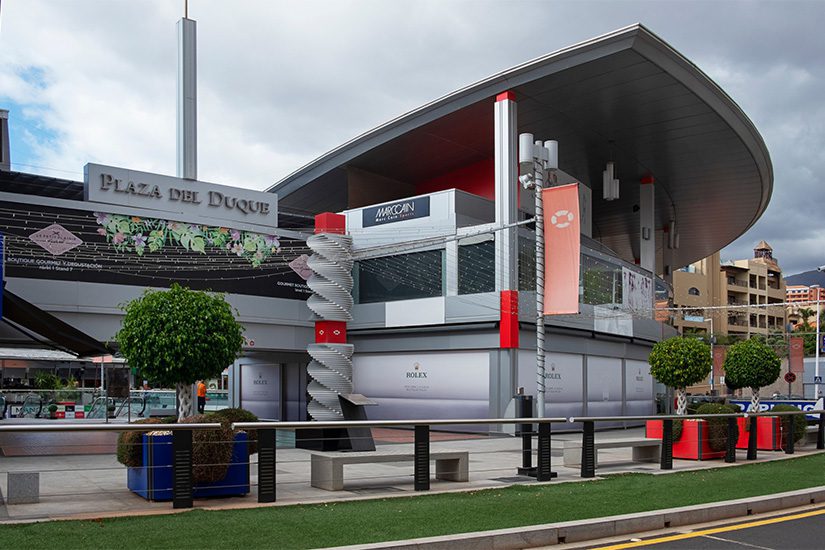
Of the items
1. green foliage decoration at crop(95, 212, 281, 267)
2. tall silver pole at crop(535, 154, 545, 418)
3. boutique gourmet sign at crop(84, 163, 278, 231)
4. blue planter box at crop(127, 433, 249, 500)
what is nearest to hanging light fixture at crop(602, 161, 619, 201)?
boutique gourmet sign at crop(84, 163, 278, 231)

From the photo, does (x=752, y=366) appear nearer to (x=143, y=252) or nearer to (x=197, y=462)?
(x=197, y=462)

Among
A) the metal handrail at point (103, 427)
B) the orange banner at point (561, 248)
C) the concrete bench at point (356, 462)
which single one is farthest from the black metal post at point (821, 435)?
the metal handrail at point (103, 427)

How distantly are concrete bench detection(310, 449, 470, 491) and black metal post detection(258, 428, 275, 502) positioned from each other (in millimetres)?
1330

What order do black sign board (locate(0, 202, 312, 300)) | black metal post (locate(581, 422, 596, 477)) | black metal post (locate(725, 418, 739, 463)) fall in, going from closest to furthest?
black metal post (locate(581, 422, 596, 477)) → black metal post (locate(725, 418, 739, 463)) → black sign board (locate(0, 202, 312, 300))

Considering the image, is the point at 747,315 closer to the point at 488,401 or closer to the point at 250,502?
the point at 488,401

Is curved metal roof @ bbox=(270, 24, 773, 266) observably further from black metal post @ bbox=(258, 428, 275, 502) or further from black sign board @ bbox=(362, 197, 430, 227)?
black metal post @ bbox=(258, 428, 275, 502)

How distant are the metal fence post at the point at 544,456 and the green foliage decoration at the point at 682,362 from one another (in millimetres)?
8671

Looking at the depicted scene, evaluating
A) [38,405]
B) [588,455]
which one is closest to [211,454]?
[588,455]

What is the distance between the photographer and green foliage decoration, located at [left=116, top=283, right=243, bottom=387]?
A: 45.3 ft

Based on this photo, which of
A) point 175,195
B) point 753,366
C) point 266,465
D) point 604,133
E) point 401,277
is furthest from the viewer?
point 604,133

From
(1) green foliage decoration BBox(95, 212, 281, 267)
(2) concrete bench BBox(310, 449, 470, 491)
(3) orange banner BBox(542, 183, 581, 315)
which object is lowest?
(2) concrete bench BBox(310, 449, 470, 491)

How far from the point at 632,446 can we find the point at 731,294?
88948 mm

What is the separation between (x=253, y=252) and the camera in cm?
3011

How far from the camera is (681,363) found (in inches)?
845
